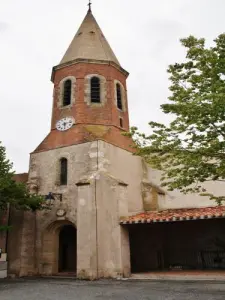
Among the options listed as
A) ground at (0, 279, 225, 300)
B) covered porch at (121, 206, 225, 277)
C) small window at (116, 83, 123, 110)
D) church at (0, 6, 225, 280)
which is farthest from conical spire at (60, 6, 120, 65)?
ground at (0, 279, 225, 300)

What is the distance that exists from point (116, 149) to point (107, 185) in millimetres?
3216

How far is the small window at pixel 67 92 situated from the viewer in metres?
19.4

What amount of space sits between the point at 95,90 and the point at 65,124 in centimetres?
309

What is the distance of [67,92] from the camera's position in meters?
19.7

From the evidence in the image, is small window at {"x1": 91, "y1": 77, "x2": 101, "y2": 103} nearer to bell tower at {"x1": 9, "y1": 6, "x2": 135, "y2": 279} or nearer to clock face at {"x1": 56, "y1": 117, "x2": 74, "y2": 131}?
bell tower at {"x1": 9, "y1": 6, "x2": 135, "y2": 279}

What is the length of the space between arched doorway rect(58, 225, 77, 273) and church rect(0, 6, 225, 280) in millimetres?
57

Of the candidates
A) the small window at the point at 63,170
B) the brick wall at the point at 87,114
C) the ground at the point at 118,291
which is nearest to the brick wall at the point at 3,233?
the small window at the point at 63,170

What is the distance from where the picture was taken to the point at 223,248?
15445 mm

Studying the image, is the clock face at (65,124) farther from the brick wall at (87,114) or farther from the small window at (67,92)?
the small window at (67,92)

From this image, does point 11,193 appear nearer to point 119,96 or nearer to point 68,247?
point 68,247

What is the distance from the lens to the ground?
883 cm

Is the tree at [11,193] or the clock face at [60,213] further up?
the tree at [11,193]

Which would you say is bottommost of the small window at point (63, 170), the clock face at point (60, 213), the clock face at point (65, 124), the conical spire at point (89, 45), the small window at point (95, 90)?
the clock face at point (60, 213)

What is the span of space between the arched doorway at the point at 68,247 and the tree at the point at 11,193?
9.53ft
